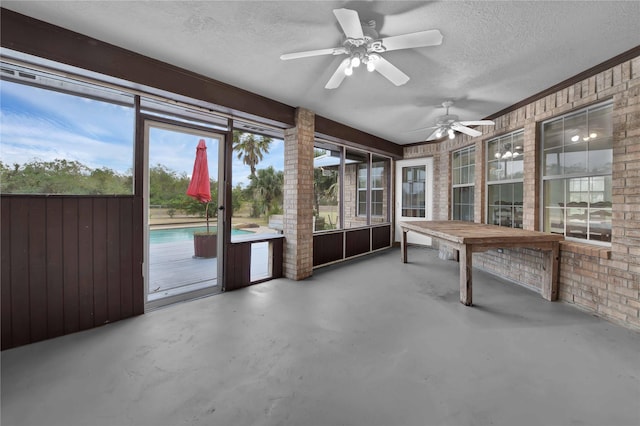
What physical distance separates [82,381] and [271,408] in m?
1.42

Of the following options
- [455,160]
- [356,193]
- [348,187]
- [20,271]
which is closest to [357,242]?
[356,193]

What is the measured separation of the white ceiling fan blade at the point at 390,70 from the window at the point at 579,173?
2631 mm

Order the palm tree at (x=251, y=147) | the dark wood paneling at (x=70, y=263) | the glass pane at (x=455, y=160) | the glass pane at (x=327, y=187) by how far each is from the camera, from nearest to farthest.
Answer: the dark wood paneling at (x=70, y=263), the palm tree at (x=251, y=147), the glass pane at (x=327, y=187), the glass pane at (x=455, y=160)

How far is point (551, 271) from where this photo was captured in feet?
11.5

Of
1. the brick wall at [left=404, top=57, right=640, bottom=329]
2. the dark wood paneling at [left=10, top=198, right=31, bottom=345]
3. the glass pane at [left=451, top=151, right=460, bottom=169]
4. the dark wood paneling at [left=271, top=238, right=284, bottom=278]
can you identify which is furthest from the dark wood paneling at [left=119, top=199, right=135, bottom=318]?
the glass pane at [left=451, top=151, right=460, bottom=169]

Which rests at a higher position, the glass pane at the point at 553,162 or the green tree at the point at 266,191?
the glass pane at the point at 553,162

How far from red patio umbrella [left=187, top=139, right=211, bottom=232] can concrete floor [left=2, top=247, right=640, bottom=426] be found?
1399 mm

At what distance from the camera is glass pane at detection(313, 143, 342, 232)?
5.50 metres

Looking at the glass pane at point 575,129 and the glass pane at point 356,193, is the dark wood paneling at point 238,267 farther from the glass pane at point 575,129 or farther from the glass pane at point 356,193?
the glass pane at point 575,129

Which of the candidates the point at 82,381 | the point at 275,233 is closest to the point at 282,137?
the point at 275,233

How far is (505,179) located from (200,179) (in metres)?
5.05

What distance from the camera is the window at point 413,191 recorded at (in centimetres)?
724

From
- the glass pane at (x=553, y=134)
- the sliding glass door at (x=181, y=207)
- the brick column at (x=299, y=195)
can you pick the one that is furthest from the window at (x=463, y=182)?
the sliding glass door at (x=181, y=207)

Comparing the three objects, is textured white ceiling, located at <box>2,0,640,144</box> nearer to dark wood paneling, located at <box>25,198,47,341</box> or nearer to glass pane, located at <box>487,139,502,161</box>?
glass pane, located at <box>487,139,502,161</box>
